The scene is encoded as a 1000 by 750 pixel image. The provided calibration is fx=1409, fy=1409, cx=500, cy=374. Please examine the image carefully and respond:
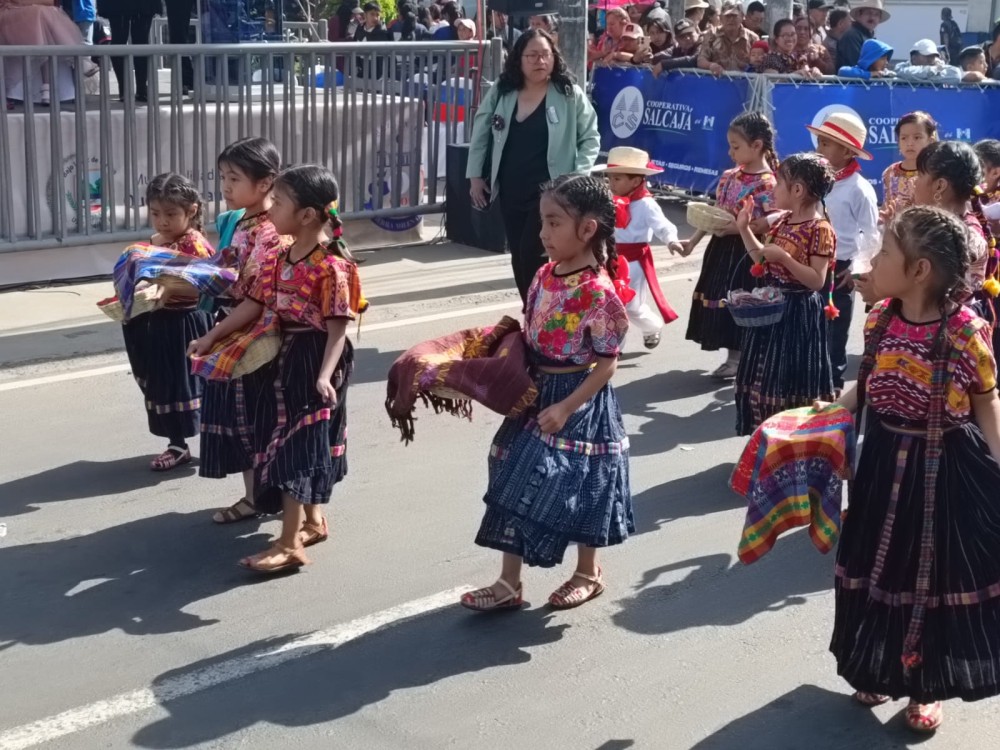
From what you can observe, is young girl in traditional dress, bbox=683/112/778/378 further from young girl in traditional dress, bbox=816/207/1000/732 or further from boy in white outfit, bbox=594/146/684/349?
young girl in traditional dress, bbox=816/207/1000/732

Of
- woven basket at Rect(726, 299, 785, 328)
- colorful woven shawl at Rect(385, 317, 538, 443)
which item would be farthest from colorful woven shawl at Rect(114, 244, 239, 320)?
woven basket at Rect(726, 299, 785, 328)

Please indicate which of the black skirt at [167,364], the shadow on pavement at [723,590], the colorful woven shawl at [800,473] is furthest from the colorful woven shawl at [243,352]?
the colorful woven shawl at [800,473]

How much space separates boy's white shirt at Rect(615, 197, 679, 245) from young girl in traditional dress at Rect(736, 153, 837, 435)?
195cm

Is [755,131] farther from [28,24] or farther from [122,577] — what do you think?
[28,24]

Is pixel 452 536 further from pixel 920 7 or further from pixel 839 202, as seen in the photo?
pixel 920 7

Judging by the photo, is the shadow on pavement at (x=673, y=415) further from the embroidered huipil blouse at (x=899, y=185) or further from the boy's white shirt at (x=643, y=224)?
the embroidered huipil blouse at (x=899, y=185)

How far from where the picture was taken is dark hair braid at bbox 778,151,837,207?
20.6ft

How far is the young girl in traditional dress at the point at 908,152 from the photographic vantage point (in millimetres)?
7645

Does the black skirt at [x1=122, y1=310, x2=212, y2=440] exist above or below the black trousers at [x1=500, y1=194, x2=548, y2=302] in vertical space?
below

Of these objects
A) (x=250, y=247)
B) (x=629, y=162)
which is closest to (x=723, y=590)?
(x=250, y=247)

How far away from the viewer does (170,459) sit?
675 centimetres

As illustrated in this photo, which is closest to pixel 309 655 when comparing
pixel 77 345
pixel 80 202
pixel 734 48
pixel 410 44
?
pixel 77 345

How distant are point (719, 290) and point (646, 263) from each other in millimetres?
877

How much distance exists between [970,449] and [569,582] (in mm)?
1678
